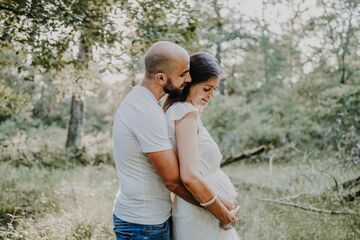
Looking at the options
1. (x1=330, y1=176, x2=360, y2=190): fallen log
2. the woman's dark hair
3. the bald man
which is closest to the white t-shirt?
the bald man

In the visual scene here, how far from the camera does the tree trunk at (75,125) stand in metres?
17.4

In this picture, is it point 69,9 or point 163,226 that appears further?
point 69,9

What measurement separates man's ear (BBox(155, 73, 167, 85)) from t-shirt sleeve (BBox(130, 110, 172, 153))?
203mm

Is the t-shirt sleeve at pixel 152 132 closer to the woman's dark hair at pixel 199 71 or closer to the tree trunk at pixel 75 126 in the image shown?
the woman's dark hair at pixel 199 71

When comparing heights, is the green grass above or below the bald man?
below

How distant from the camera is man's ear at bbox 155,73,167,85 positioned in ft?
8.57

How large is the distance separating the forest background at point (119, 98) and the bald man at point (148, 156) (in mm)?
2648

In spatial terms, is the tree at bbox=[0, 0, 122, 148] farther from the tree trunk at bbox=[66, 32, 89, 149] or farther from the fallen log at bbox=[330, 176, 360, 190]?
the tree trunk at bbox=[66, 32, 89, 149]

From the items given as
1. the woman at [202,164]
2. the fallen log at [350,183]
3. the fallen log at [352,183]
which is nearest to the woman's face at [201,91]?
the woman at [202,164]

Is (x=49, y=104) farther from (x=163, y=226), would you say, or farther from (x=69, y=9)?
(x=163, y=226)

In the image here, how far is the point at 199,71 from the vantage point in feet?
9.53

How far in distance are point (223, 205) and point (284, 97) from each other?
19412 millimetres

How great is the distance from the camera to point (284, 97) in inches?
850

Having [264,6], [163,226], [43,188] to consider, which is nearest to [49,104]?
[264,6]
